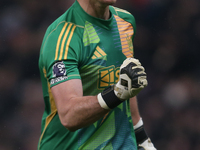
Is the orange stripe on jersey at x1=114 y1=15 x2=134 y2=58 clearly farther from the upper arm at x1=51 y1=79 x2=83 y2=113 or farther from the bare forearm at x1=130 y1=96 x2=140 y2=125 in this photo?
the upper arm at x1=51 y1=79 x2=83 y2=113

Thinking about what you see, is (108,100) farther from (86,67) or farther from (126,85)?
(86,67)

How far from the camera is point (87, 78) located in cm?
239

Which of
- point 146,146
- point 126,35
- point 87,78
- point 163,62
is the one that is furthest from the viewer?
point 163,62

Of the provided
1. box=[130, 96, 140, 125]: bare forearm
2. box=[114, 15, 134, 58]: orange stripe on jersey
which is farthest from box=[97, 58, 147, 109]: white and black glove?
box=[130, 96, 140, 125]: bare forearm

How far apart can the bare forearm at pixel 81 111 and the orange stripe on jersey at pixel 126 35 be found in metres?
0.67

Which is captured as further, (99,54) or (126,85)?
(99,54)

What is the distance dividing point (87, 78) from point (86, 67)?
0.26ft

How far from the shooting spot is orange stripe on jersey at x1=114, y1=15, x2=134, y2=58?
8.65 feet

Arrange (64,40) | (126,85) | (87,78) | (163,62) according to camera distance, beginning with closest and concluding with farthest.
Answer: (126,85) < (64,40) < (87,78) < (163,62)

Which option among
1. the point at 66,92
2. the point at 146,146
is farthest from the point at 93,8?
the point at 146,146

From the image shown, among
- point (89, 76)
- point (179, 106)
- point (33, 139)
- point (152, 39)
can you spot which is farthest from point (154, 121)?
point (89, 76)

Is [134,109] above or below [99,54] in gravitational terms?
below

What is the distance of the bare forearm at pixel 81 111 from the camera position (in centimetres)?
205

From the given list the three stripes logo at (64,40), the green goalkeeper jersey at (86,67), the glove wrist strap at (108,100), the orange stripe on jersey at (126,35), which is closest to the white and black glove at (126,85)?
the glove wrist strap at (108,100)
